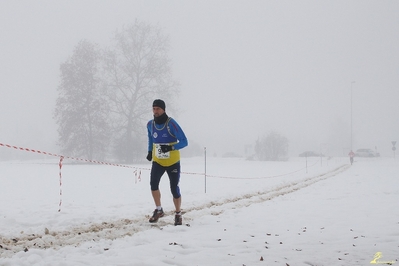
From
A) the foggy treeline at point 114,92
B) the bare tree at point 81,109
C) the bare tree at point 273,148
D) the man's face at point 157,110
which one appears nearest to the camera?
the man's face at point 157,110

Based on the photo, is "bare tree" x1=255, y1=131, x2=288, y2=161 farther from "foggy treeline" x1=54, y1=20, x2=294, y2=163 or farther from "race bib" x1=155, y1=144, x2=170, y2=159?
"race bib" x1=155, y1=144, x2=170, y2=159

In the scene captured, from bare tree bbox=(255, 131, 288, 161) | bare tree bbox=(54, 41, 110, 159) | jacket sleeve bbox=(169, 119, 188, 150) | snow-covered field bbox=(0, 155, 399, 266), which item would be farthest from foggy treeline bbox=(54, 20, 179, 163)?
jacket sleeve bbox=(169, 119, 188, 150)

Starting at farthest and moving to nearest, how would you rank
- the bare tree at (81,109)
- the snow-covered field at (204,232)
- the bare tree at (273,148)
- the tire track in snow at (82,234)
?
the bare tree at (273,148) < the bare tree at (81,109) < the tire track in snow at (82,234) < the snow-covered field at (204,232)

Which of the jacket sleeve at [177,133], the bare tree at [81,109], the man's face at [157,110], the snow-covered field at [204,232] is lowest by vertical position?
the snow-covered field at [204,232]

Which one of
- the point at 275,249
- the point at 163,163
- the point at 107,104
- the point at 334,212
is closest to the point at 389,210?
the point at 334,212

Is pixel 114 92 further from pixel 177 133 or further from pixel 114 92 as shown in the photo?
pixel 177 133

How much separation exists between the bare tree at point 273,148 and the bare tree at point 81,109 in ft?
102

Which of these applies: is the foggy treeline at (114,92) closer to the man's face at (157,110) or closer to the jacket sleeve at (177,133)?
the man's face at (157,110)

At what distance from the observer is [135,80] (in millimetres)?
35156

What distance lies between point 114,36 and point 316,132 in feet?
527

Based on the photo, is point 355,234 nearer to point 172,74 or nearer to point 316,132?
point 172,74

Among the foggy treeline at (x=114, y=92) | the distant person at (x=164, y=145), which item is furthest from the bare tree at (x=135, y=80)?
the distant person at (x=164, y=145)

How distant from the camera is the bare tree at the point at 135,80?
33812mm

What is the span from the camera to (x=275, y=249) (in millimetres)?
4680
